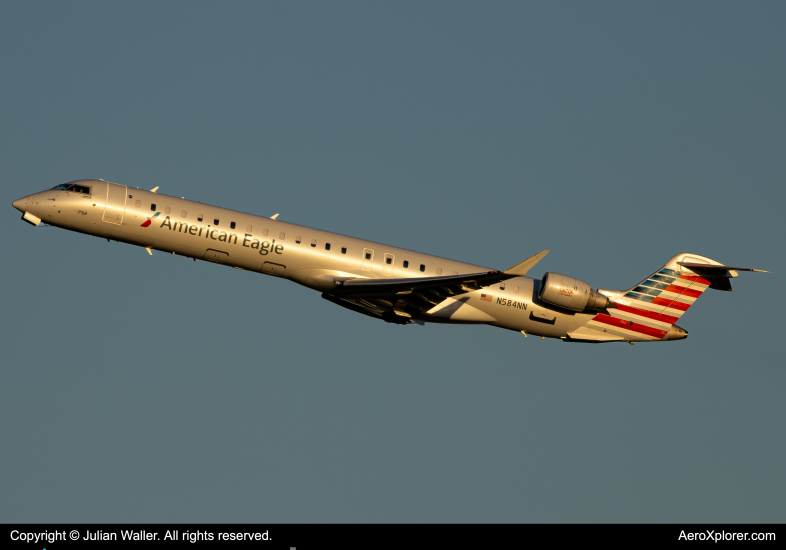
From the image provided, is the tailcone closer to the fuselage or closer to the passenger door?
the fuselage

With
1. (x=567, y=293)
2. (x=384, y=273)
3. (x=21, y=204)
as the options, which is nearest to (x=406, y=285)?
(x=384, y=273)

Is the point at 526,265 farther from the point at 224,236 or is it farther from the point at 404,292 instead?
the point at 224,236

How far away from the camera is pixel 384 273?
1553 inches

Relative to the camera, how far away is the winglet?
35.2 m

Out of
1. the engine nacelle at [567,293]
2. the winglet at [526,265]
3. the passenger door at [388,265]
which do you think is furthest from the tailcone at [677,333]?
the passenger door at [388,265]

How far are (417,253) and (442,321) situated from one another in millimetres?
2946

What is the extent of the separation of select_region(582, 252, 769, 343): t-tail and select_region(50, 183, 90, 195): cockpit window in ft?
68.3

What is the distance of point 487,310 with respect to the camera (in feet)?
134

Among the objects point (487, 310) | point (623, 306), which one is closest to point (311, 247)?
point (487, 310)

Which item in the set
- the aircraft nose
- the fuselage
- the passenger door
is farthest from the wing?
the aircraft nose

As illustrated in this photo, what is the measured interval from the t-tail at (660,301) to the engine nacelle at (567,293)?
4.24 ft

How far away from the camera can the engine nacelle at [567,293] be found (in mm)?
40500

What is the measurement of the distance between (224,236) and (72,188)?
19.8 ft

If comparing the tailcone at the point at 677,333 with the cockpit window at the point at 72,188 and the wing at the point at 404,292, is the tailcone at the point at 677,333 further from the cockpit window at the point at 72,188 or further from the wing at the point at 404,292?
the cockpit window at the point at 72,188
